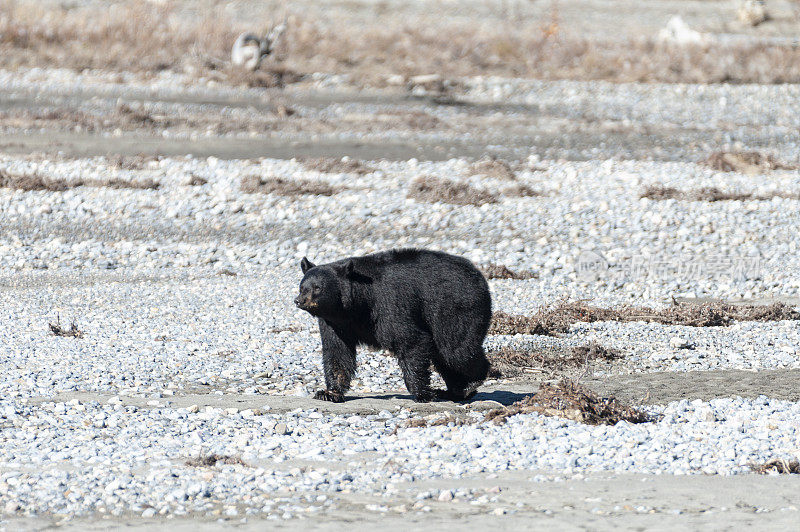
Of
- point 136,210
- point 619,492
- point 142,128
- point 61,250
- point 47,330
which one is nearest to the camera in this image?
point 619,492

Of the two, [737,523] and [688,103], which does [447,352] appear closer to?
[737,523]

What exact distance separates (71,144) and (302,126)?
4.47 metres

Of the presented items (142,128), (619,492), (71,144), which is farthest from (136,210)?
(619,492)

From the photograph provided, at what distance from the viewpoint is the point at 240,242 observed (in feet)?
47.6

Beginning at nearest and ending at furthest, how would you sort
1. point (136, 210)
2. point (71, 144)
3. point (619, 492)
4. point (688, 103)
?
point (619, 492)
point (136, 210)
point (71, 144)
point (688, 103)

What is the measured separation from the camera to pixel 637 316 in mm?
11031

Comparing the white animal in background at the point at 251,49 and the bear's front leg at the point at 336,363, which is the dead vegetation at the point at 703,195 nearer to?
the bear's front leg at the point at 336,363

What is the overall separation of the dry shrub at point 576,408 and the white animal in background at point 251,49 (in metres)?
22.1

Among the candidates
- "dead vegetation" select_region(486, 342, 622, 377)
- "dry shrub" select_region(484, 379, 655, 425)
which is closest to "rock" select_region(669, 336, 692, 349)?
"dead vegetation" select_region(486, 342, 622, 377)

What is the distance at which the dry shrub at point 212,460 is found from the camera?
6.27 m

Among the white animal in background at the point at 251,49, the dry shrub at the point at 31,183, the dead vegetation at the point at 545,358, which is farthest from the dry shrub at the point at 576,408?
the white animal in background at the point at 251,49

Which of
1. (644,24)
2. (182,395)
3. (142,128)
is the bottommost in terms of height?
(182,395)

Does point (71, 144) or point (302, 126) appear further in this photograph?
point (302, 126)

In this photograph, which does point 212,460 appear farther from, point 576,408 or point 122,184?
point 122,184
